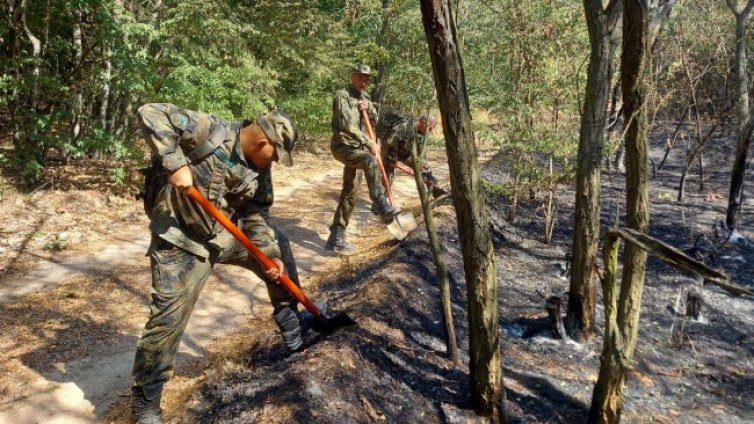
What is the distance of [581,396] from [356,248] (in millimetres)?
3987

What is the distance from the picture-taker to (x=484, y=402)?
3.54 m

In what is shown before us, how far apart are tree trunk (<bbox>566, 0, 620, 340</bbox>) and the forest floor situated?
1.45 ft

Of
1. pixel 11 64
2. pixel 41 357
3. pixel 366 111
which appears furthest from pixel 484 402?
pixel 11 64

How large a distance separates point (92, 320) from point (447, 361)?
3.30 meters

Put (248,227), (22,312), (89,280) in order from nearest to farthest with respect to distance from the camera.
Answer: (248,227) < (22,312) < (89,280)

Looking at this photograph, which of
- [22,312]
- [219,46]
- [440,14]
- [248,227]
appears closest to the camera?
[440,14]

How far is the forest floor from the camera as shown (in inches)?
141

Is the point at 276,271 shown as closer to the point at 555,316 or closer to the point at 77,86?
the point at 555,316

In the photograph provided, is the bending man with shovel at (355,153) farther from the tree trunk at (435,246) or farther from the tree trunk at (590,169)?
the tree trunk at (435,246)

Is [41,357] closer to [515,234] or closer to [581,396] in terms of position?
[581,396]

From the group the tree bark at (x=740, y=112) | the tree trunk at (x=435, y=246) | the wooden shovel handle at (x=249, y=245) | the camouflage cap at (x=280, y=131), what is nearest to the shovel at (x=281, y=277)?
the wooden shovel handle at (x=249, y=245)

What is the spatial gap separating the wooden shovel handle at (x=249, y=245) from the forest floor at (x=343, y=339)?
15.0 inches

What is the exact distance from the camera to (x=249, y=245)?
11.9 feet

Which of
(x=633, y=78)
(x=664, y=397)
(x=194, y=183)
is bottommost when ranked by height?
(x=664, y=397)
